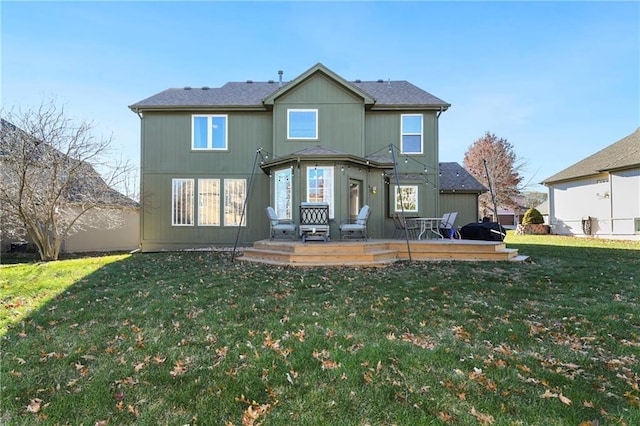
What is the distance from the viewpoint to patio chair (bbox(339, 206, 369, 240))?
370 inches

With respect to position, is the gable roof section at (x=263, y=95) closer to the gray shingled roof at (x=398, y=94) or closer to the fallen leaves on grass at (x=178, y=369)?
the gray shingled roof at (x=398, y=94)

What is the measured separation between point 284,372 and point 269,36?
44.0 feet

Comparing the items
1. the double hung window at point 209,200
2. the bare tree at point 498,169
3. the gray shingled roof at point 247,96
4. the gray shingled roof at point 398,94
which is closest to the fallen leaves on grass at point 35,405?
the double hung window at point 209,200

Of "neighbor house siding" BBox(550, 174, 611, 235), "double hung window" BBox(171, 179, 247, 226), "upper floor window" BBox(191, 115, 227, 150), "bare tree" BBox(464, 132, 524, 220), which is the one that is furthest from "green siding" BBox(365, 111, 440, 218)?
"bare tree" BBox(464, 132, 524, 220)

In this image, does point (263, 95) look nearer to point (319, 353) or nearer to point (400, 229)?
point (400, 229)

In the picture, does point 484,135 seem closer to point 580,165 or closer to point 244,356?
point 580,165

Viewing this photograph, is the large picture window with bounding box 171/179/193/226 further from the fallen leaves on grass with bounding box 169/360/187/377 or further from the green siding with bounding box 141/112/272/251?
the fallen leaves on grass with bounding box 169/360/187/377

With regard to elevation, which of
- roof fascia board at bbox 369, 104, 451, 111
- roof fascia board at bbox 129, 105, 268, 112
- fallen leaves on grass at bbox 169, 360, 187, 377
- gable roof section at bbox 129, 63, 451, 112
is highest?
gable roof section at bbox 129, 63, 451, 112

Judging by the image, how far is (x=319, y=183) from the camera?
10422 millimetres

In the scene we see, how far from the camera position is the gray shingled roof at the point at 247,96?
40.1 feet

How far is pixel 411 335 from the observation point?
142 inches

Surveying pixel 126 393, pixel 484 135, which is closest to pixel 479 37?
pixel 126 393

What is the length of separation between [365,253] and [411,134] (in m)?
6.16

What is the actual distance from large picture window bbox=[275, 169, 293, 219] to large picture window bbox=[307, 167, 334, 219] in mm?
749
